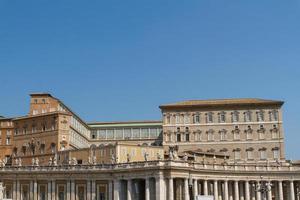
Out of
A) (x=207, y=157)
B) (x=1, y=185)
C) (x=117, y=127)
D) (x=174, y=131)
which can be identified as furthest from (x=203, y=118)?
(x=1, y=185)

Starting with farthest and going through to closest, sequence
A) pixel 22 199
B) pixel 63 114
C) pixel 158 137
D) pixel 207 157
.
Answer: pixel 158 137
pixel 63 114
pixel 207 157
pixel 22 199

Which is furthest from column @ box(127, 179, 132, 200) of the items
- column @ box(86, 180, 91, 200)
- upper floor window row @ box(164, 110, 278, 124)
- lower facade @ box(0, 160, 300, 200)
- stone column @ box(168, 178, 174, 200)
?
upper floor window row @ box(164, 110, 278, 124)

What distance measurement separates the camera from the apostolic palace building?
74.0m

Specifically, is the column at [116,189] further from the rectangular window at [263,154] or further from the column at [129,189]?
the rectangular window at [263,154]

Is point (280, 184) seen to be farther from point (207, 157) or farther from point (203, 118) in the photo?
point (203, 118)

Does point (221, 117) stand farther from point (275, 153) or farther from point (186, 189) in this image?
point (186, 189)

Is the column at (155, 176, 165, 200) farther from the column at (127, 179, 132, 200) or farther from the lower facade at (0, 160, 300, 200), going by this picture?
the column at (127, 179, 132, 200)

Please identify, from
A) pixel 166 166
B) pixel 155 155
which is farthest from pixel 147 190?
pixel 155 155

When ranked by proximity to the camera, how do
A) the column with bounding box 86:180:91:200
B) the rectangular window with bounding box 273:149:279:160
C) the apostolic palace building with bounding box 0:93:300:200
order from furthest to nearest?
the rectangular window with bounding box 273:149:279:160 < the column with bounding box 86:180:91:200 < the apostolic palace building with bounding box 0:93:300:200

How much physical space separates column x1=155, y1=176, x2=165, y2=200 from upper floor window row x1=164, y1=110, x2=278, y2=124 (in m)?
38.7

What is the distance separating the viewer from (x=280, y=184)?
80.6m

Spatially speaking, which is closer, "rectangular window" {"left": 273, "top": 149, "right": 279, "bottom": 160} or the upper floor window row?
"rectangular window" {"left": 273, "top": 149, "right": 279, "bottom": 160}

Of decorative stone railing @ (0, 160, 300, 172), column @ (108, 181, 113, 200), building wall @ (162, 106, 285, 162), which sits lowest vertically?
column @ (108, 181, 113, 200)

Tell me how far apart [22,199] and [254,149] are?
47745 mm
